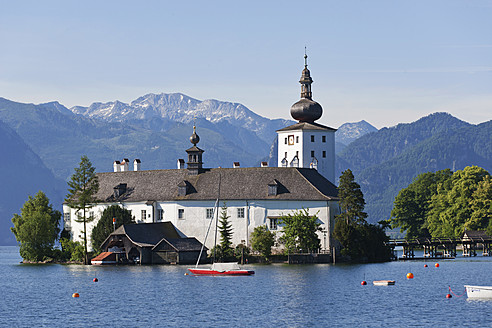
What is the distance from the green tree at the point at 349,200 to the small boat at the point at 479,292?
39199 millimetres

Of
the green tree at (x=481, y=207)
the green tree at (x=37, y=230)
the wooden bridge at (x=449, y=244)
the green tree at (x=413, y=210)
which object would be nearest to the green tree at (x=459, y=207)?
the green tree at (x=481, y=207)

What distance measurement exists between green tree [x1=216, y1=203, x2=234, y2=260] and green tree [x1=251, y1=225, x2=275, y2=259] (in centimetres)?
305

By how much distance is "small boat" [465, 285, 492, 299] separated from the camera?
7006cm

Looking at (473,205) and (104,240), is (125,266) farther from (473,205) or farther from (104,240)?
(473,205)

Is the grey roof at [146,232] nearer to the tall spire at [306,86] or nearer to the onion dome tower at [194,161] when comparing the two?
the onion dome tower at [194,161]

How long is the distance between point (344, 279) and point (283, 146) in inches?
2176

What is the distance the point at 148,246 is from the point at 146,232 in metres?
3.09

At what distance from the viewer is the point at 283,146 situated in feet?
462

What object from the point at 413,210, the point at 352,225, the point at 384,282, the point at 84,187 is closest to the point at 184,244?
the point at 84,187

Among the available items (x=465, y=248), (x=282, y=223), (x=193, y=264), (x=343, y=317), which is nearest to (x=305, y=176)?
(x=282, y=223)

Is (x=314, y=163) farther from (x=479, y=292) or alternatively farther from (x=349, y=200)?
(x=479, y=292)

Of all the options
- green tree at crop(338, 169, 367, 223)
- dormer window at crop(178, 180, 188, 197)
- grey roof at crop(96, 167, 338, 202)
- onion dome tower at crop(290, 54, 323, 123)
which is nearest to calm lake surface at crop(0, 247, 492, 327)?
green tree at crop(338, 169, 367, 223)

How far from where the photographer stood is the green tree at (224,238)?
368 feet

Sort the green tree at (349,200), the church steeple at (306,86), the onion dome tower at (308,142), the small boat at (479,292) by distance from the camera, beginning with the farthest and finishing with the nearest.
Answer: the church steeple at (306,86)
the onion dome tower at (308,142)
the green tree at (349,200)
the small boat at (479,292)
